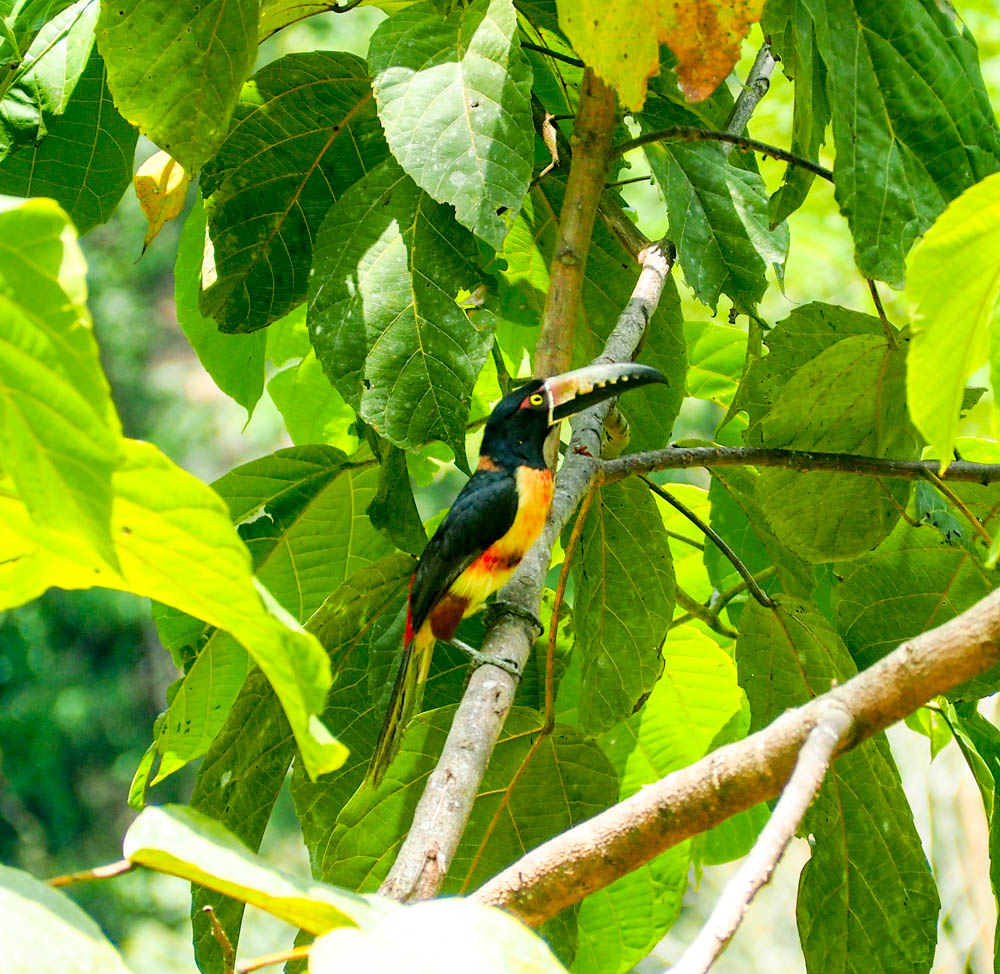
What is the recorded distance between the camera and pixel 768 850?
0.66 metres

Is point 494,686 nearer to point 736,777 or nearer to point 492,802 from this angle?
point 492,802

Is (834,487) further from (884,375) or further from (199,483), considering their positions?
(199,483)

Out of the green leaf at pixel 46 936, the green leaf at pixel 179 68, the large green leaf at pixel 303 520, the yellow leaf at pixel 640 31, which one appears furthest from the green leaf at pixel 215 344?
the green leaf at pixel 46 936

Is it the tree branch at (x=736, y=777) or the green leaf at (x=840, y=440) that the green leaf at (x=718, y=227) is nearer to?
the green leaf at (x=840, y=440)

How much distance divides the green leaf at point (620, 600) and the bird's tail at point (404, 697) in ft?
1.03

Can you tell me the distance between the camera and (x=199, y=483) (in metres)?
0.69

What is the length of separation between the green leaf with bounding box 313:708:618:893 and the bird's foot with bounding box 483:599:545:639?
0.14m

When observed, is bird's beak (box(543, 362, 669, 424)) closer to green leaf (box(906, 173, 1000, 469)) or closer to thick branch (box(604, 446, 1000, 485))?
thick branch (box(604, 446, 1000, 485))

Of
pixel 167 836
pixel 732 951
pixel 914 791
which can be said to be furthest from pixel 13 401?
pixel 732 951

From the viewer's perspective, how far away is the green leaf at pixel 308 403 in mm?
2545

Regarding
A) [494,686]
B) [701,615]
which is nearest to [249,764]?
[494,686]

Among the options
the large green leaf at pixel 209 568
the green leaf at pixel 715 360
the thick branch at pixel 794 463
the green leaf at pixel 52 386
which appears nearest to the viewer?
the green leaf at pixel 52 386

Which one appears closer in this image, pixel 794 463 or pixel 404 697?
pixel 794 463

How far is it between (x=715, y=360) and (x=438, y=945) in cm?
208
